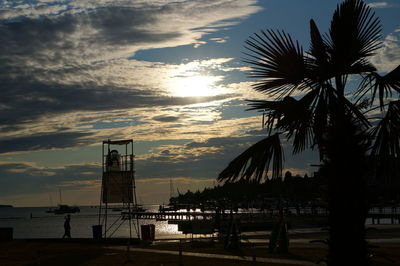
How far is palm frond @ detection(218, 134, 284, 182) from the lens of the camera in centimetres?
1048

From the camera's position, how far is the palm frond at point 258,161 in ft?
34.4

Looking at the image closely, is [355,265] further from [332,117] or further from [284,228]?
[284,228]

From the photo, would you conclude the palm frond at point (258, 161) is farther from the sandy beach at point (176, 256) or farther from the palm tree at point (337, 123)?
the sandy beach at point (176, 256)

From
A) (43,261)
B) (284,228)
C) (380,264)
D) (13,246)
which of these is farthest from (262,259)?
(13,246)

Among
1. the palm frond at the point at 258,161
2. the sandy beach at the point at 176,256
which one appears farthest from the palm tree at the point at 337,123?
the sandy beach at the point at 176,256

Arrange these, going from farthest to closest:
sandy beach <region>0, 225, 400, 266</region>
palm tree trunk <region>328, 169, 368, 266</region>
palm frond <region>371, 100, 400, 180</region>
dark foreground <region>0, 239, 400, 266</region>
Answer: dark foreground <region>0, 239, 400, 266</region> < sandy beach <region>0, 225, 400, 266</region> < palm frond <region>371, 100, 400, 180</region> < palm tree trunk <region>328, 169, 368, 266</region>

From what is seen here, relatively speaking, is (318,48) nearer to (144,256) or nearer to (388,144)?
(388,144)

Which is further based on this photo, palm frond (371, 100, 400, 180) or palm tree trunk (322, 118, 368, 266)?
palm frond (371, 100, 400, 180)

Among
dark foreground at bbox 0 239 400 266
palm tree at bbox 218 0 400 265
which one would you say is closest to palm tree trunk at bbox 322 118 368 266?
palm tree at bbox 218 0 400 265

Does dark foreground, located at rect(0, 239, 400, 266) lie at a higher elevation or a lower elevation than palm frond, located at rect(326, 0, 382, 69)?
lower

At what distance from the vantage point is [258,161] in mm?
10625

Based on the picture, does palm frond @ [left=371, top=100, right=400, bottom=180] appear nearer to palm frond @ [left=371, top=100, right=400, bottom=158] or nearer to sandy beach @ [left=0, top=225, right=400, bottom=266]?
palm frond @ [left=371, top=100, right=400, bottom=158]

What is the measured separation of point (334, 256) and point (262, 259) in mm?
14270

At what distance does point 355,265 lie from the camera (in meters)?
10.1
